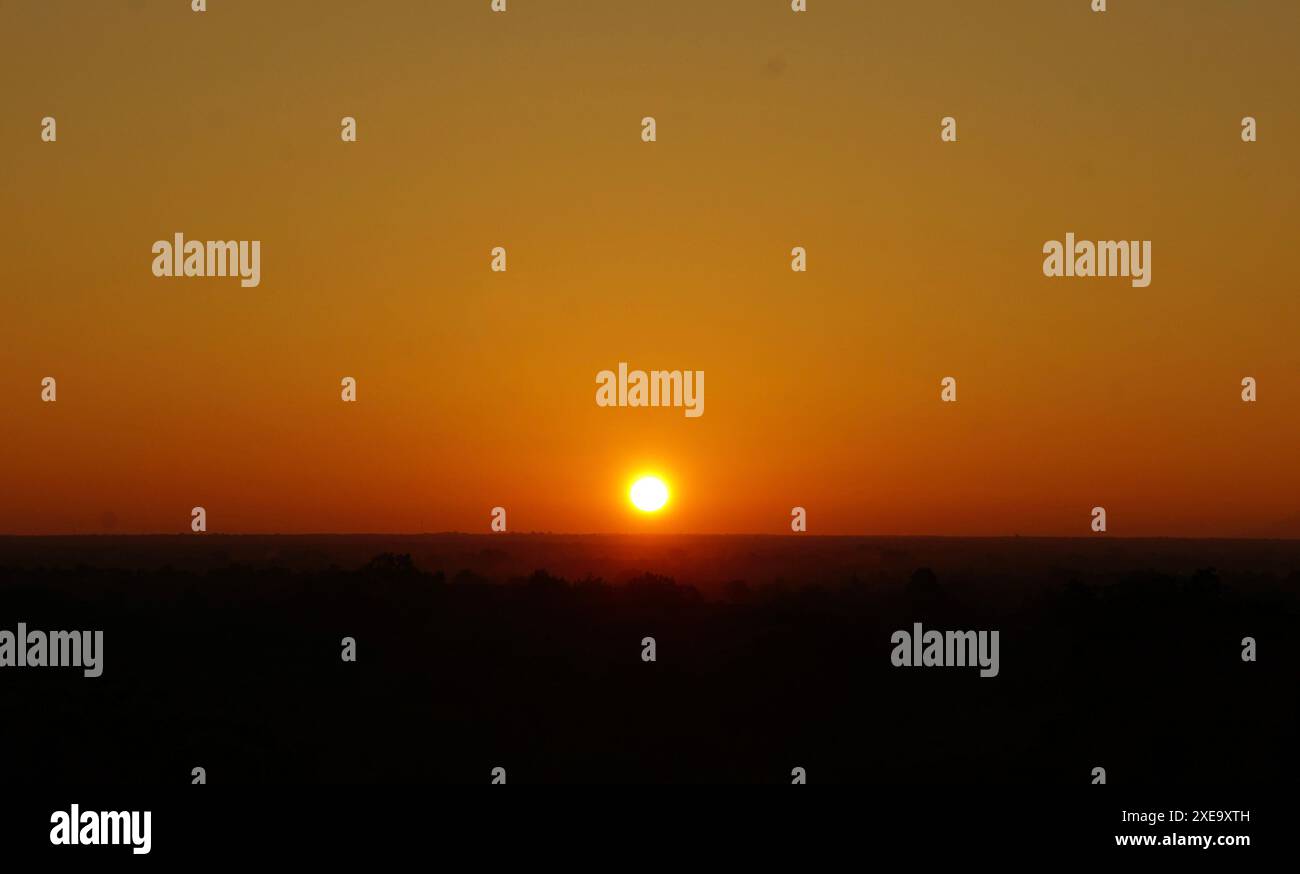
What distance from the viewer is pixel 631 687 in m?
42.4

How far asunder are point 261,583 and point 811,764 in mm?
42929

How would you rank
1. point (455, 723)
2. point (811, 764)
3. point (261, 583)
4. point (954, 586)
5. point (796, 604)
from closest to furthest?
point (811, 764), point (455, 723), point (796, 604), point (261, 583), point (954, 586)

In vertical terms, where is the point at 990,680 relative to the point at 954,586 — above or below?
below

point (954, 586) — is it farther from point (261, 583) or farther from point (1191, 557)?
point (1191, 557)

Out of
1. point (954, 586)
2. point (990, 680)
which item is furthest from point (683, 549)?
point (990, 680)

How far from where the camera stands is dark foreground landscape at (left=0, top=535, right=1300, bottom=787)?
3506 centimetres

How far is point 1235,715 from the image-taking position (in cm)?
4088

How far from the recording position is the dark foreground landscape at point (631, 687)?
115 ft

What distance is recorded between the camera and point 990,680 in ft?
137

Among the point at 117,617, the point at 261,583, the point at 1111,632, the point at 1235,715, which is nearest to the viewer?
the point at 1235,715
